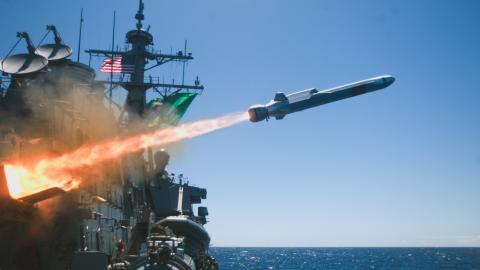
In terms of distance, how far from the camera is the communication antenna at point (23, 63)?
14.8m

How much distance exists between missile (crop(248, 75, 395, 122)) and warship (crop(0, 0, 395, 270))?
4cm

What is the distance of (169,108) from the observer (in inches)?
1264

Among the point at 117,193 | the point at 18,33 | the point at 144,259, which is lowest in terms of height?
the point at 144,259

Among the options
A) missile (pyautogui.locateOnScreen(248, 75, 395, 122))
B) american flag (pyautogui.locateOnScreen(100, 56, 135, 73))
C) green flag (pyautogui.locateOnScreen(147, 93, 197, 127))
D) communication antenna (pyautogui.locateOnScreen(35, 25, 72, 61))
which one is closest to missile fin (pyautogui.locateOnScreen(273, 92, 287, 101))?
missile (pyautogui.locateOnScreen(248, 75, 395, 122))

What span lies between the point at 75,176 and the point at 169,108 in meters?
18.7

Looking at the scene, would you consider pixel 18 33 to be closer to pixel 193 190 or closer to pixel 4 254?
pixel 4 254

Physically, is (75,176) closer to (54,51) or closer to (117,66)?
(54,51)

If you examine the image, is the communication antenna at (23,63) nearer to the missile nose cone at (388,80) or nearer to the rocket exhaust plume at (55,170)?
the rocket exhaust plume at (55,170)

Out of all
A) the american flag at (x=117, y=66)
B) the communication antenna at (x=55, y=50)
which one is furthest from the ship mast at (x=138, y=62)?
the communication antenna at (x=55, y=50)

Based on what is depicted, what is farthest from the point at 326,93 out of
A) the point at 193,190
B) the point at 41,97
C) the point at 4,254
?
the point at 193,190

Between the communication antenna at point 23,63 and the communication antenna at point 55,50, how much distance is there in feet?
8.42

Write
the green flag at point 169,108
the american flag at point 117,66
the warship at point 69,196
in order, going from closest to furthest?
1. the warship at point 69,196
2. the american flag at point 117,66
3. the green flag at point 169,108

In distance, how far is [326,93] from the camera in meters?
19.3

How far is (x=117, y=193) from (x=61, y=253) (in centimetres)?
614
